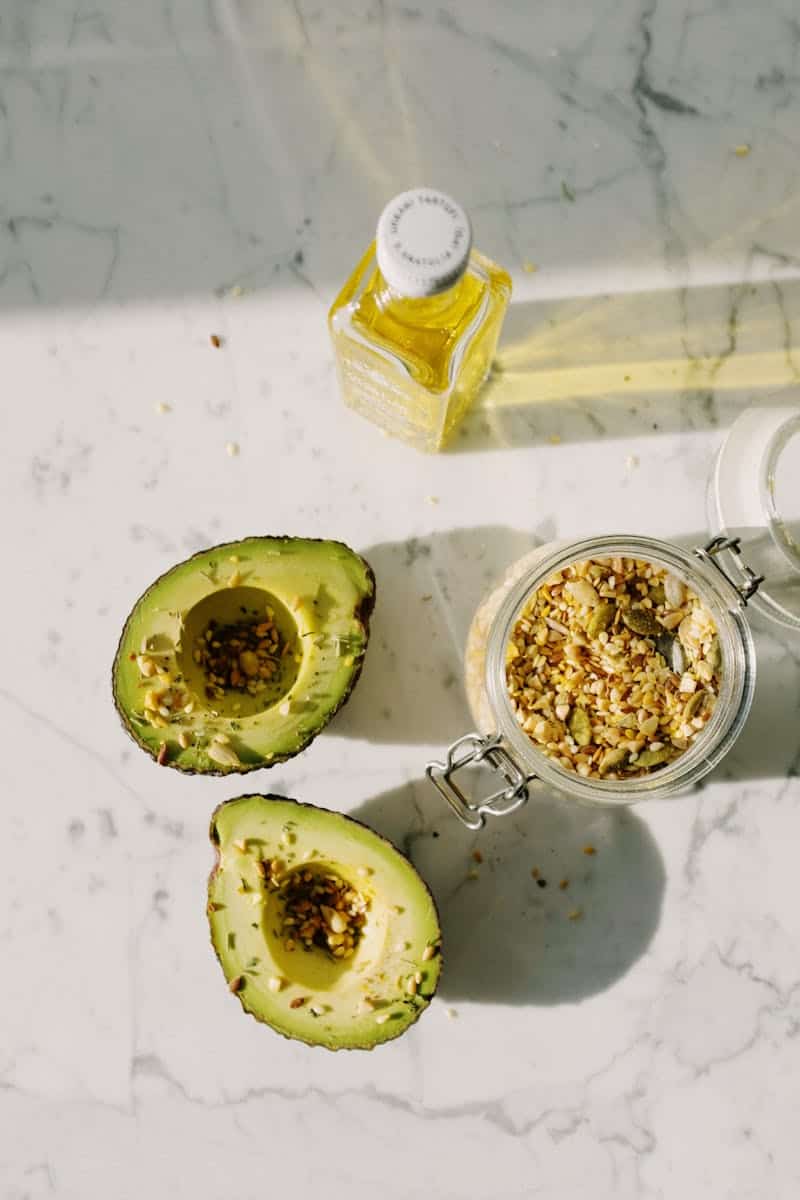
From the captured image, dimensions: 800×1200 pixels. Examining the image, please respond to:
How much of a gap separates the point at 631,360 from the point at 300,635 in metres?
0.42

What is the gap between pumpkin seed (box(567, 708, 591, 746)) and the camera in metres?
0.85

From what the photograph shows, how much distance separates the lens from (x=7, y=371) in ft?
3.34

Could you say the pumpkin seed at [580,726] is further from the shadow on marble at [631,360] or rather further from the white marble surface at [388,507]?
the shadow on marble at [631,360]

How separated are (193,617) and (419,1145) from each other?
527 mm

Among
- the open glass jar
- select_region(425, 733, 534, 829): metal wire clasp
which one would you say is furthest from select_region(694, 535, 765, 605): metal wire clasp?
select_region(425, 733, 534, 829): metal wire clasp

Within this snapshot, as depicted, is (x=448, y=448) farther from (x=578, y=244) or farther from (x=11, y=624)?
(x=11, y=624)

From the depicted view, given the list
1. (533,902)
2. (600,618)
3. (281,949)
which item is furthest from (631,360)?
(281,949)

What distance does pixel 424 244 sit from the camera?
0.68m

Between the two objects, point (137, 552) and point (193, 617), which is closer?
point (193, 617)

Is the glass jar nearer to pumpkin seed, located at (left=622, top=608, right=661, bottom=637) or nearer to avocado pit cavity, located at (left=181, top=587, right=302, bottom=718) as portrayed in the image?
pumpkin seed, located at (left=622, top=608, right=661, bottom=637)

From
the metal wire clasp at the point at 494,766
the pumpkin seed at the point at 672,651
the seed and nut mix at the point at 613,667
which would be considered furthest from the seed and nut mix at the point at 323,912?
the pumpkin seed at the point at 672,651

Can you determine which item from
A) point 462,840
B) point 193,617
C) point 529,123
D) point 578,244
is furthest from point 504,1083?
point 529,123

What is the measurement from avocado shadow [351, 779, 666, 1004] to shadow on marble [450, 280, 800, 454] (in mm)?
351

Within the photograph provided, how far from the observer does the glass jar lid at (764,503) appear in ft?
3.11
